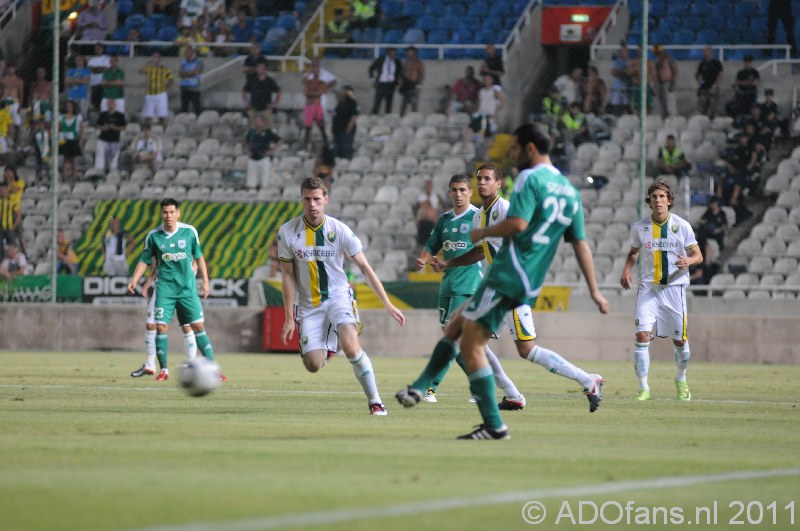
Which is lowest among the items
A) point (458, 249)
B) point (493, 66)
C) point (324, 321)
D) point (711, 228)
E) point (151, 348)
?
point (151, 348)

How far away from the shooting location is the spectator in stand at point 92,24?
34375mm

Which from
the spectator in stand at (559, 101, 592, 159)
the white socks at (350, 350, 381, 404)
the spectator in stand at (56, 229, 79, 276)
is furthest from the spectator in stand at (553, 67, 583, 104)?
the white socks at (350, 350, 381, 404)

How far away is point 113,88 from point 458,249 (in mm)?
19952

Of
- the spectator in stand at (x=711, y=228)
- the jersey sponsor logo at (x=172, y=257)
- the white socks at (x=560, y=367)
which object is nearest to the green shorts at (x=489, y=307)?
the white socks at (x=560, y=367)

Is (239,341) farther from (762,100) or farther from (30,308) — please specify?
(762,100)

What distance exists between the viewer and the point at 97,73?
32812 millimetres

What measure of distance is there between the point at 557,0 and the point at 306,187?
24545 millimetres

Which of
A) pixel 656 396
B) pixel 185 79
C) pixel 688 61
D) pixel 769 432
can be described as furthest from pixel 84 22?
pixel 769 432

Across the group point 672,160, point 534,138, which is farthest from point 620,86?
point 534,138

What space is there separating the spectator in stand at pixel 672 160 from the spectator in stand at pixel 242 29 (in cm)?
1132

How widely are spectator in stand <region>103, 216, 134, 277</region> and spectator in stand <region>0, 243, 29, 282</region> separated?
5.21 feet

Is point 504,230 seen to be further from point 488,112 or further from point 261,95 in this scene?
point 261,95

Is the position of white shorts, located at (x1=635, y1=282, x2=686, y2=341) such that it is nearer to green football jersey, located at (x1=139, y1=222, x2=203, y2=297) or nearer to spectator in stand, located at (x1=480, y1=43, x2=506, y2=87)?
green football jersey, located at (x1=139, y1=222, x2=203, y2=297)

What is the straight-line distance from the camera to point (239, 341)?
26516 millimetres
